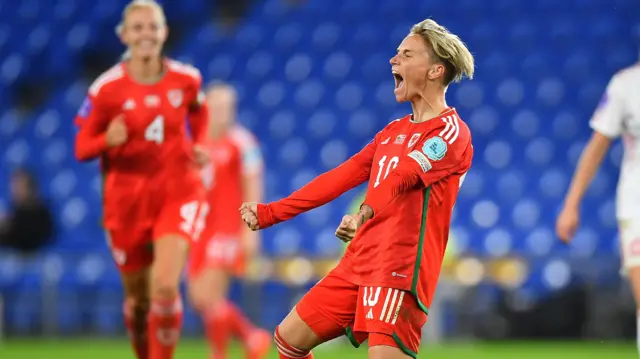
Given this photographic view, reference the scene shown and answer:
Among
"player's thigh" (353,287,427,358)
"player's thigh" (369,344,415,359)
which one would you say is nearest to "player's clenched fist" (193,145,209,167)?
"player's thigh" (353,287,427,358)

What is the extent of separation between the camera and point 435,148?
14.5 feet

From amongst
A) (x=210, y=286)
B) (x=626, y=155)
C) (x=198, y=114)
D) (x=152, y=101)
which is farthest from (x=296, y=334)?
(x=210, y=286)

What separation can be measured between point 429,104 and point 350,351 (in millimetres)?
6753

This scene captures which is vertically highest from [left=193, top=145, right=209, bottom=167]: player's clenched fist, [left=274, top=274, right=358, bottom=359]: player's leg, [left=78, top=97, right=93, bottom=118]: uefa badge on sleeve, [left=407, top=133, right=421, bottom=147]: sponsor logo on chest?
[left=78, top=97, right=93, bottom=118]: uefa badge on sleeve

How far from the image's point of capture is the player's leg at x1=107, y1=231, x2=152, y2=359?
6.66 m

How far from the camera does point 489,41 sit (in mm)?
15633

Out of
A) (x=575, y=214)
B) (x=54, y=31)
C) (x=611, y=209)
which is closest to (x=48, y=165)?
(x=54, y=31)

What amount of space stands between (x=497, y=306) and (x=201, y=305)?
4.11m

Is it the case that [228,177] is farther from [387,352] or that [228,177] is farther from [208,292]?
[387,352]

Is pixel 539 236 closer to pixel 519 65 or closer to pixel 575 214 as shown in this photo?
pixel 519 65

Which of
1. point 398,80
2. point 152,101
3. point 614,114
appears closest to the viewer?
point 398,80

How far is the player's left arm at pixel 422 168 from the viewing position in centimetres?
426

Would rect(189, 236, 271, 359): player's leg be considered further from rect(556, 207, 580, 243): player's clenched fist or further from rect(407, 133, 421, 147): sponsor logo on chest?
rect(407, 133, 421, 147): sponsor logo on chest

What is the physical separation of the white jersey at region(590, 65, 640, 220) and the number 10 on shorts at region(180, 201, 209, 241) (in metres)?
2.42
